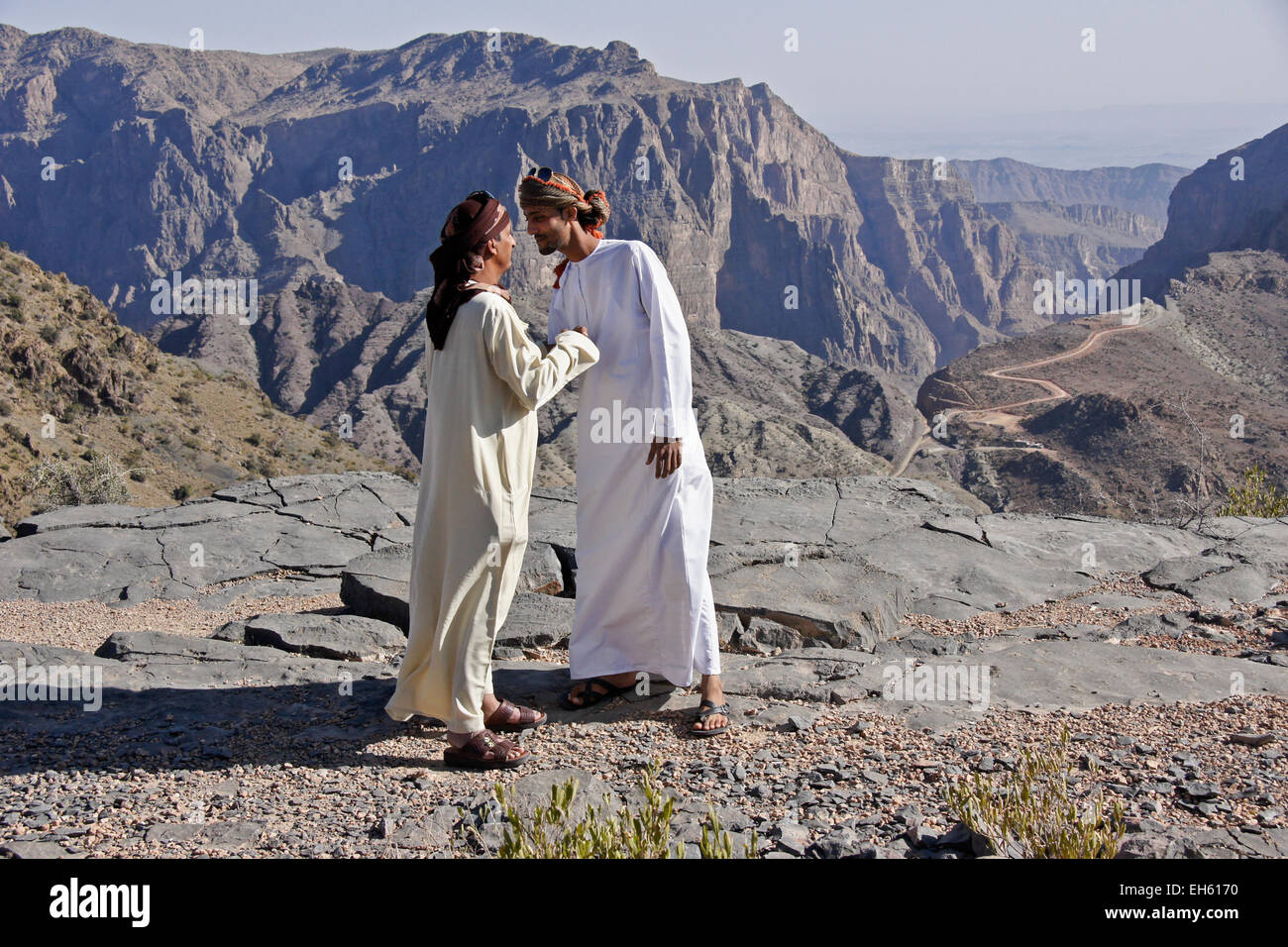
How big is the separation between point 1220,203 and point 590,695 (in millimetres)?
115812

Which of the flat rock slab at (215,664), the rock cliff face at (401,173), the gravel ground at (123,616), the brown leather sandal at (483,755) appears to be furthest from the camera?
the rock cliff face at (401,173)

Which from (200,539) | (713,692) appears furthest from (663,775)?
(200,539)

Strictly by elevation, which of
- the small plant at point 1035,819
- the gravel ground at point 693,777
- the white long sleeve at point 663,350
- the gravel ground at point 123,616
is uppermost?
the white long sleeve at point 663,350

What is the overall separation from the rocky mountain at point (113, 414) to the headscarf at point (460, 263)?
13304 mm

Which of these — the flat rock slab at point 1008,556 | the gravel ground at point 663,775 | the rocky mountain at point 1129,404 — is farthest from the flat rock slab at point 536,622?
the rocky mountain at point 1129,404

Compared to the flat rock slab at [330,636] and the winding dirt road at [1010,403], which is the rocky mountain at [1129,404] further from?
the flat rock slab at [330,636]

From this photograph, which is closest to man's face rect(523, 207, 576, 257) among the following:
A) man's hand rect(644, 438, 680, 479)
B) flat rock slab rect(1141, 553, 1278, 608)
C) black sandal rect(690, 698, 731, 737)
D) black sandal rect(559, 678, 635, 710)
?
man's hand rect(644, 438, 680, 479)

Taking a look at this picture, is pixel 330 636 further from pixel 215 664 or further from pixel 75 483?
pixel 75 483

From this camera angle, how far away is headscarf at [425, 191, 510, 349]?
3281 millimetres

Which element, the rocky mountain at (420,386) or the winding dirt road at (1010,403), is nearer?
the rocky mountain at (420,386)

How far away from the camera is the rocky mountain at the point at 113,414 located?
17547 millimetres

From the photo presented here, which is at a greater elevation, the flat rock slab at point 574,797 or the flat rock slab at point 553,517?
the flat rock slab at point 553,517

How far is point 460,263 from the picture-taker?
330cm

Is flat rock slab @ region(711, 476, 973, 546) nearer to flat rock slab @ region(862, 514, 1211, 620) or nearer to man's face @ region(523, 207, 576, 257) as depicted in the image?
flat rock slab @ region(862, 514, 1211, 620)
